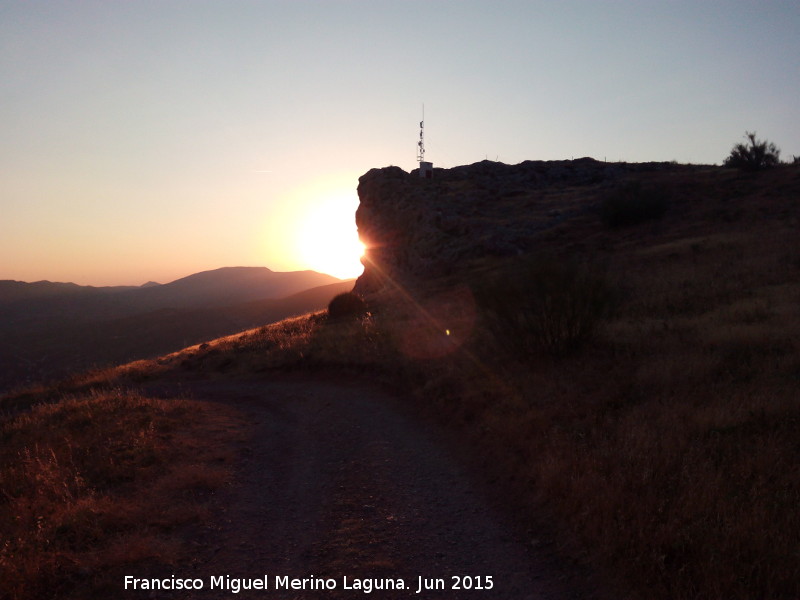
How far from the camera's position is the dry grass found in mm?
5238

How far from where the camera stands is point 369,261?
122 feet

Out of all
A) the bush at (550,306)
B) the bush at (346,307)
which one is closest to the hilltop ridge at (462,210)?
the bush at (346,307)

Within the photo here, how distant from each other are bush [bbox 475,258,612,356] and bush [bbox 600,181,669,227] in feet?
72.5

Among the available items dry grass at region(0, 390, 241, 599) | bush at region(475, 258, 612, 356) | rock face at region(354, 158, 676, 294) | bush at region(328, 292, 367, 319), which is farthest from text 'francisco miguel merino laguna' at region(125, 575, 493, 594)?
rock face at region(354, 158, 676, 294)

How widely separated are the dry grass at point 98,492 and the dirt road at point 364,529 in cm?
56

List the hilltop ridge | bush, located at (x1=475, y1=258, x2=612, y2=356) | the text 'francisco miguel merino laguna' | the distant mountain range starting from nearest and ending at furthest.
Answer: the text 'francisco miguel merino laguna' → bush, located at (x1=475, y1=258, x2=612, y2=356) → the hilltop ridge → the distant mountain range

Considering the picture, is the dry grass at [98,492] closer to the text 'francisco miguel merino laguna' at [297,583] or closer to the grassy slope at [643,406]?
the text 'francisco miguel merino laguna' at [297,583]

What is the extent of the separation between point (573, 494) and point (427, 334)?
36.0 feet

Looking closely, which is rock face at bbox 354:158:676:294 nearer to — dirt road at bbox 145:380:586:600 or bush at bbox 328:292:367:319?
bush at bbox 328:292:367:319

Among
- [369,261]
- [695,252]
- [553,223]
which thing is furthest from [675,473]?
[369,261]

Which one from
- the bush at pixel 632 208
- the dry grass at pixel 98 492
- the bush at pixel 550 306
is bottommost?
the dry grass at pixel 98 492

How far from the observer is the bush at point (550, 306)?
1199 centimetres

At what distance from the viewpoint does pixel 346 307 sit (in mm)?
25859

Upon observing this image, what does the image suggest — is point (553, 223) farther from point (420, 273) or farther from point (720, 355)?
point (720, 355)
